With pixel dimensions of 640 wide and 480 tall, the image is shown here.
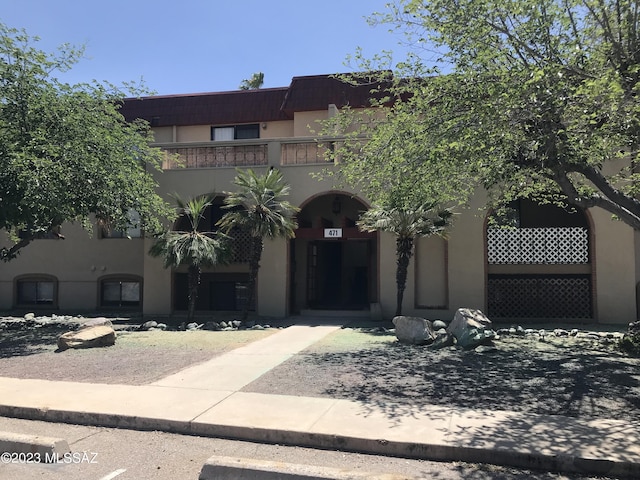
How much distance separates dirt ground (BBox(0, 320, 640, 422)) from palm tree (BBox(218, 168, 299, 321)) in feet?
11.7

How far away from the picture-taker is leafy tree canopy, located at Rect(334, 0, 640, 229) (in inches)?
259

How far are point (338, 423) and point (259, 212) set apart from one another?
32.0 feet

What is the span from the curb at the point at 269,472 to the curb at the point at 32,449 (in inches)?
63.6

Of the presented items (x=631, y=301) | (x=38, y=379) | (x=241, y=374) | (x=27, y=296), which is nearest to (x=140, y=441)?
(x=241, y=374)

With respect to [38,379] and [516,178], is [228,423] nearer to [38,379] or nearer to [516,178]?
[38,379]

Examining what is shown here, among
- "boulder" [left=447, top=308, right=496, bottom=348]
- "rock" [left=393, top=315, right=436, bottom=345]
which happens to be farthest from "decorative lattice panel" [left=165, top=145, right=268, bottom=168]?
"boulder" [left=447, top=308, right=496, bottom=348]

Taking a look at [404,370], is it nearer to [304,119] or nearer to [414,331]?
[414,331]

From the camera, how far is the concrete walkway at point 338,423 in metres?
4.91

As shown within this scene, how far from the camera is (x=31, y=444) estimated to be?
5.04m

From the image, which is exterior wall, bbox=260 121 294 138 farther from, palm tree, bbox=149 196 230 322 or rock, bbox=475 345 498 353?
rock, bbox=475 345 498 353

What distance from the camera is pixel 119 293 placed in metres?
20.1

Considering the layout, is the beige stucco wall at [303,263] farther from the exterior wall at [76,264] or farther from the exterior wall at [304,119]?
the exterior wall at [304,119]

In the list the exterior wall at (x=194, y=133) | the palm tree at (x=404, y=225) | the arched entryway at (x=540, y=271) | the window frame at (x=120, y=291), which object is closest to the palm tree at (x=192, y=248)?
the palm tree at (x=404, y=225)

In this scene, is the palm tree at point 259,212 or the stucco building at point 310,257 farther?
the stucco building at point 310,257
